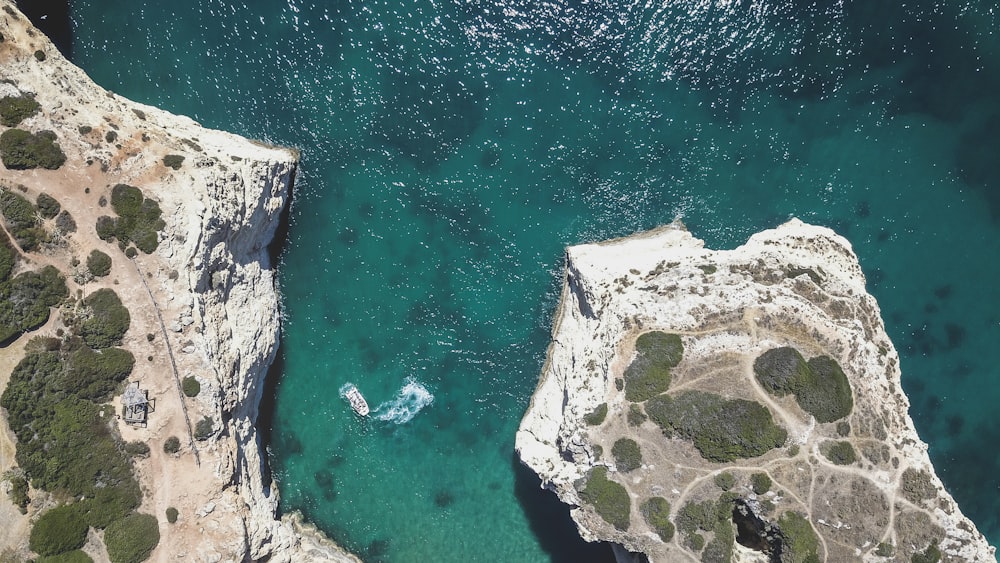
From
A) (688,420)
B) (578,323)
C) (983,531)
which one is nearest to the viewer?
(688,420)

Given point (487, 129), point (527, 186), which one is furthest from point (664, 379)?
point (487, 129)

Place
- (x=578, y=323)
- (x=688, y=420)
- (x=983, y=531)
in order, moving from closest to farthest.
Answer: (x=688, y=420), (x=578, y=323), (x=983, y=531)

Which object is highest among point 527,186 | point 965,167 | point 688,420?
point 965,167

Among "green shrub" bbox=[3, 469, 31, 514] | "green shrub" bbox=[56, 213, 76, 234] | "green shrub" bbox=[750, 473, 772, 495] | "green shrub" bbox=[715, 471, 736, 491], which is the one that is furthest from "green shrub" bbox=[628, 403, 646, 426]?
"green shrub" bbox=[3, 469, 31, 514]

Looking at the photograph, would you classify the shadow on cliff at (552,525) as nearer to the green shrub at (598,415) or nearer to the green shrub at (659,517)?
the green shrub at (659,517)

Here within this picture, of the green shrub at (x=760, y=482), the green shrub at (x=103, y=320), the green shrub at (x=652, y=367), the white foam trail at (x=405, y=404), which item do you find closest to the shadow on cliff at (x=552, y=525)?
the white foam trail at (x=405, y=404)

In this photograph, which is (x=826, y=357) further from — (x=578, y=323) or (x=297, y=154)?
(x=297, y=154)
